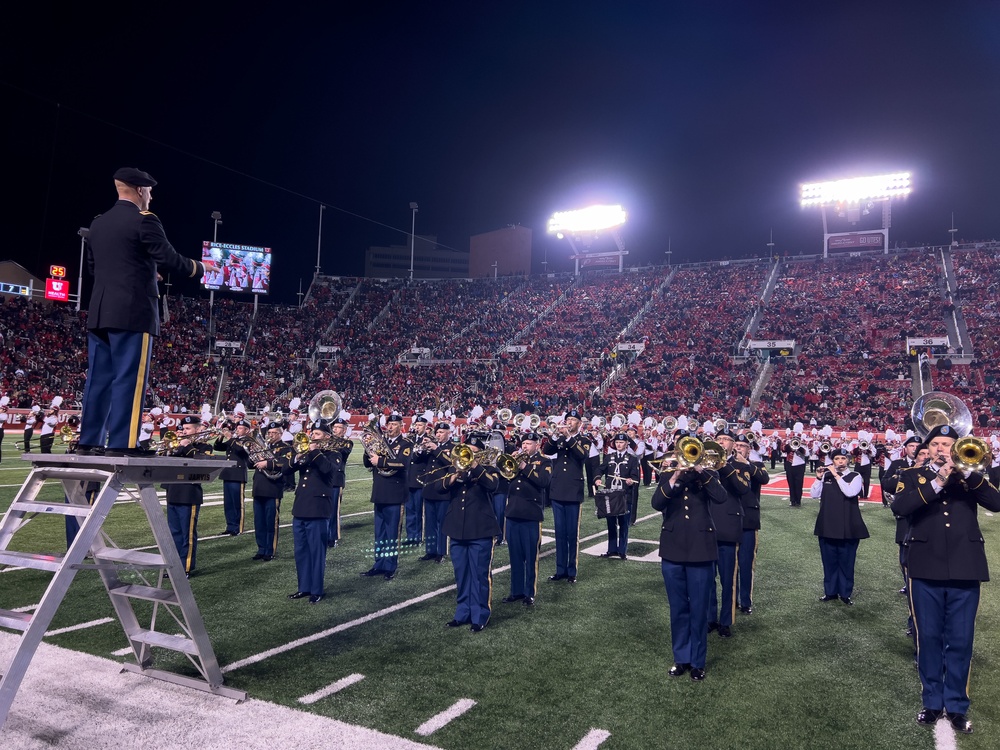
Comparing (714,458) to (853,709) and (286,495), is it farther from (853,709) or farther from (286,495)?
(286,495)

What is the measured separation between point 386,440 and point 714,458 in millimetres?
4778

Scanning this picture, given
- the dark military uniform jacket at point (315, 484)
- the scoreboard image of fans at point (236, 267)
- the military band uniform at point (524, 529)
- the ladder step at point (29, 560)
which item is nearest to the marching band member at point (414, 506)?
the dark military uniform jacket at point (315, 484)

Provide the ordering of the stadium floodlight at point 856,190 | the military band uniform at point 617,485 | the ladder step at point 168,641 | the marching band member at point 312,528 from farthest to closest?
the stadium floodlight at point 856,190, the military band uniform at point 617,485, the marching band member at point 312,528, the ladder step at point 168,641

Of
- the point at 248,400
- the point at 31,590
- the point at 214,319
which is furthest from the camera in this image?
the point at 214,319

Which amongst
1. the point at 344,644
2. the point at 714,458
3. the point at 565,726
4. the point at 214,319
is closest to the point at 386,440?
the point at 344,644

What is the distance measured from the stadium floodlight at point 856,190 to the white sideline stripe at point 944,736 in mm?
41451

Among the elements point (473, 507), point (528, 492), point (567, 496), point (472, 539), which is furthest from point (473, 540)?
point (567, 496)

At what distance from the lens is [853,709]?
4523mm

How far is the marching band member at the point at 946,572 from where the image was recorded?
4359mm

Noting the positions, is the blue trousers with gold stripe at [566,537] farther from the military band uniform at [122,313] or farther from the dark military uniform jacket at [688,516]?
the military band uniform at [122,313]

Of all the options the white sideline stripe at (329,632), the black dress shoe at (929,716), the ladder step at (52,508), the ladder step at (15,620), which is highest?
the ladder step at (52,508)

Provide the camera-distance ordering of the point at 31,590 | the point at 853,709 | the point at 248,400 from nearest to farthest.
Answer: the point at 853,709 < the point at 31,590 < the point at 248,400

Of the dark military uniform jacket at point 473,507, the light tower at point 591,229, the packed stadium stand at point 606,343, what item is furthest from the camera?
the light tower at point 591,229

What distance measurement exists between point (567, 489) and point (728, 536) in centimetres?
251
